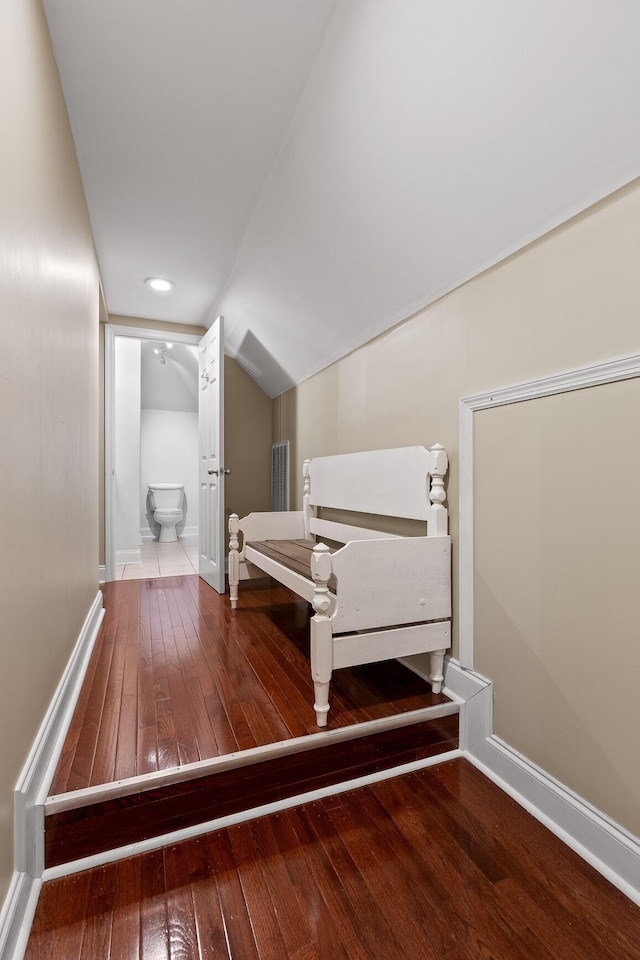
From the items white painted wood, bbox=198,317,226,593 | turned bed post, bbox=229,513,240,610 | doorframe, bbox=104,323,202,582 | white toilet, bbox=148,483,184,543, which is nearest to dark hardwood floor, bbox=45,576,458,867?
turned bed post, bbox=229,513,240,610

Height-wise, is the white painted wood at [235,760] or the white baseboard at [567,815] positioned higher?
the white painted wood at [235,760]

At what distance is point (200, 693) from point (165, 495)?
439 centimetres

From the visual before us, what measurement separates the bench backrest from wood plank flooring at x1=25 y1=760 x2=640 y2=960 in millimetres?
922

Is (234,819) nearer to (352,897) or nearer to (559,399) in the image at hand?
(352,897)

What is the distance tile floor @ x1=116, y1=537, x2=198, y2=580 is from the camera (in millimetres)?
3834

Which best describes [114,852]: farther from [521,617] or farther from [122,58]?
[122,58]

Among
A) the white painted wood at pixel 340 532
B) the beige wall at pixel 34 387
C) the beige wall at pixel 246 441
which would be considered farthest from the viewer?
the beige wall at pixel 246 441

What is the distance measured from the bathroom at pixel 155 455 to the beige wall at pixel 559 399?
2947mm

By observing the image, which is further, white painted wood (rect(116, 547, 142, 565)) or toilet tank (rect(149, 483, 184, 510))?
toilet tank (rect(149, 483, 184, 510))

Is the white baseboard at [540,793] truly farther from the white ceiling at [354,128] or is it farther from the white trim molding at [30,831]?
the white ceiling at [354,128]

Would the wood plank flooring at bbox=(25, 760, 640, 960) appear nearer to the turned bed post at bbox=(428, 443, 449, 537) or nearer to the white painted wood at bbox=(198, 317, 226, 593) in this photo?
the turned bed post at bbox=(428, 443, 449, 537)

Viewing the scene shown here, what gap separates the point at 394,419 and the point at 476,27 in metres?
1.28

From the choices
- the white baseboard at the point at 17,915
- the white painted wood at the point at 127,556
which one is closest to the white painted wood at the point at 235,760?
the white baseboard at the point at 17,915

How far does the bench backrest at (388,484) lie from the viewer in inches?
66.8
